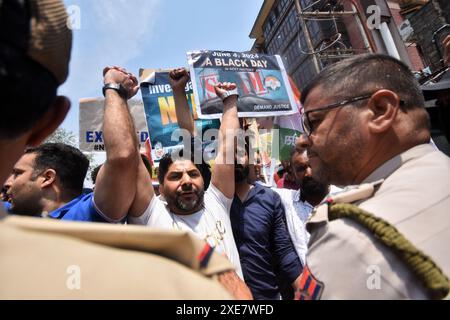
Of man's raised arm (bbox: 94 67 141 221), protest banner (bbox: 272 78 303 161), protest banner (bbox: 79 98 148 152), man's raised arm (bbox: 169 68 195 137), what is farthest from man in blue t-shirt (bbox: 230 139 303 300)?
protest banner (bbox: 79 98 148 152)

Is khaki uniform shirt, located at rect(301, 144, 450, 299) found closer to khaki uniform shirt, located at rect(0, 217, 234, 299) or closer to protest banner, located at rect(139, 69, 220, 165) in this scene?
khaki uniform shirt, located at rect(0, 217, 234, 299)

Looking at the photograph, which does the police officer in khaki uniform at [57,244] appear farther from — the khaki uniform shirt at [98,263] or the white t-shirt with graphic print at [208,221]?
the white t-shirt with graphic print at [208,221]

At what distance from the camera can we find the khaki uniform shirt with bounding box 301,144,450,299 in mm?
819

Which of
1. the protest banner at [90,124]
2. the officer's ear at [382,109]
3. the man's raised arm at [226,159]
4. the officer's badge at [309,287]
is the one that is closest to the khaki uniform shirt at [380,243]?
the officer's badge at [309,287]

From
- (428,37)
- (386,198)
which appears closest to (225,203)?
(386,198)

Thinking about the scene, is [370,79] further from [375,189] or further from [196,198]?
[196,198]

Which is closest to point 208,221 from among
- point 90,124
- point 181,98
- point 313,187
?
point 181,98

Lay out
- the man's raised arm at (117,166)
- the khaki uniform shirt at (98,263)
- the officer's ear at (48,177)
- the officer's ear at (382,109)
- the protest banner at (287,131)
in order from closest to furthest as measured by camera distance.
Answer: the khaki uniform shirt at (98,263), the officer's ear at (382,109), the man's raised arm at (117,166), the officer's ear at (48,177), the protest banner at (287,131)

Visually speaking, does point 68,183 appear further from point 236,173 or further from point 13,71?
point 13,71

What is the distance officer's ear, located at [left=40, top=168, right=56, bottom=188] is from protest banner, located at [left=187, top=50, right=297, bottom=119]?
1.33 metres

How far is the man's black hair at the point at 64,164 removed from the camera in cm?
237

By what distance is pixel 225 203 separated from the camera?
239cm

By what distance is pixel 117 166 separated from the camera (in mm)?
1792

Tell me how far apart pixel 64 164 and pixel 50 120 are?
6.33 feet
